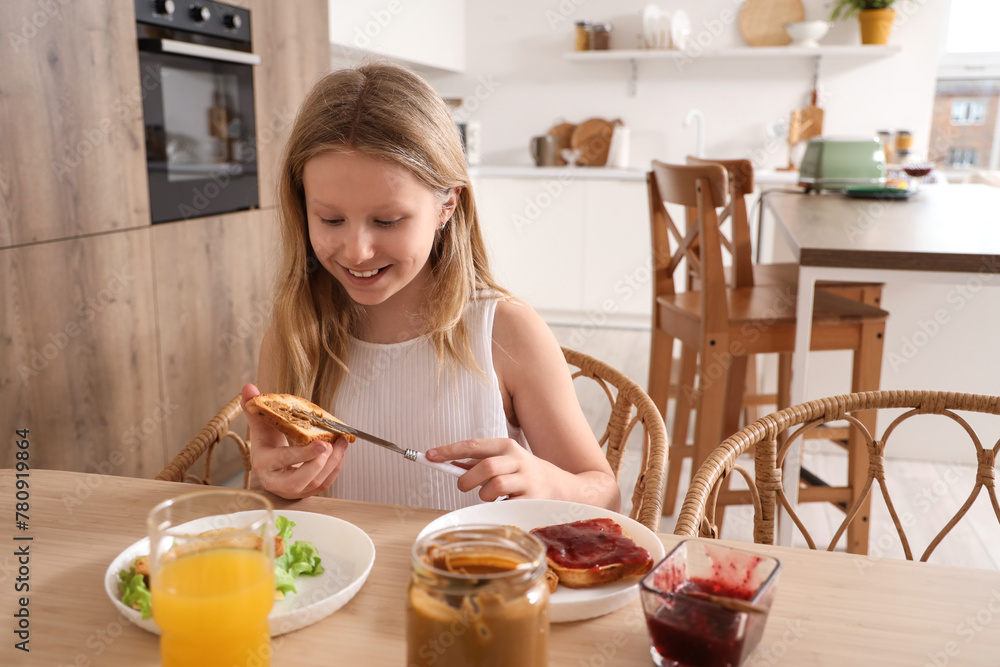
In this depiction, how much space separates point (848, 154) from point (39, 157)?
2.37 meters

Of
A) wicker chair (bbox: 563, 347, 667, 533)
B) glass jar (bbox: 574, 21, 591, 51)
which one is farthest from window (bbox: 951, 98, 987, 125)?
wicker chair (bbox: 563, 347, 667, 533)

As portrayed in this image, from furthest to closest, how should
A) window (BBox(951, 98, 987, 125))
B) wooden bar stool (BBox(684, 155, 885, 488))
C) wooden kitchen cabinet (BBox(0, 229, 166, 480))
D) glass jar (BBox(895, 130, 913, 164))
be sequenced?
window (BBox(951, 98, 987, 125)) < glass jar (BBox(895, 130, 913, 164)) < wooden bar stool (BBox(684, 155, 885, 488)) < wooden kitchen cabinet (BBox(0, 229, 166, 480))

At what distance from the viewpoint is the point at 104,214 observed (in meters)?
1.81

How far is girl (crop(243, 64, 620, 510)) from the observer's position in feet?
3.29

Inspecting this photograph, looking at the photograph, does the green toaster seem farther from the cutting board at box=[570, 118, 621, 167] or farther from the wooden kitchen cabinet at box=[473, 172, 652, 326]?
the cutting board at box=[570, 118, 621, 167]

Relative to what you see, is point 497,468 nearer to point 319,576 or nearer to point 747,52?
point 319,576

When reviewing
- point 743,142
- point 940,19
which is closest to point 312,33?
point 743,142

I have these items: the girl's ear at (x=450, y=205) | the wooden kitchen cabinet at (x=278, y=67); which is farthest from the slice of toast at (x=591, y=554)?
the wooden kitchen cabinet at (x=278, y=67)

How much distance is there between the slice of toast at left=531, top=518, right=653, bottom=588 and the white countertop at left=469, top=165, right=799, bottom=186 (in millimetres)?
3698

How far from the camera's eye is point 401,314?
3.96 ft

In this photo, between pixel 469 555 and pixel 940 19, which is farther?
pixel 940 19

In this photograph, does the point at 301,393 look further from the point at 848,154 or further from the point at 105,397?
the point at 848,154

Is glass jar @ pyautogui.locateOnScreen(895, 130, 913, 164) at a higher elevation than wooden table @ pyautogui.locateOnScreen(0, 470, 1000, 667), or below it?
higher

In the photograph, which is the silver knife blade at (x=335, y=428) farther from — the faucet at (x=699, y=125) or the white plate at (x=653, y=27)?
the white plate at (x=653, y=27)
